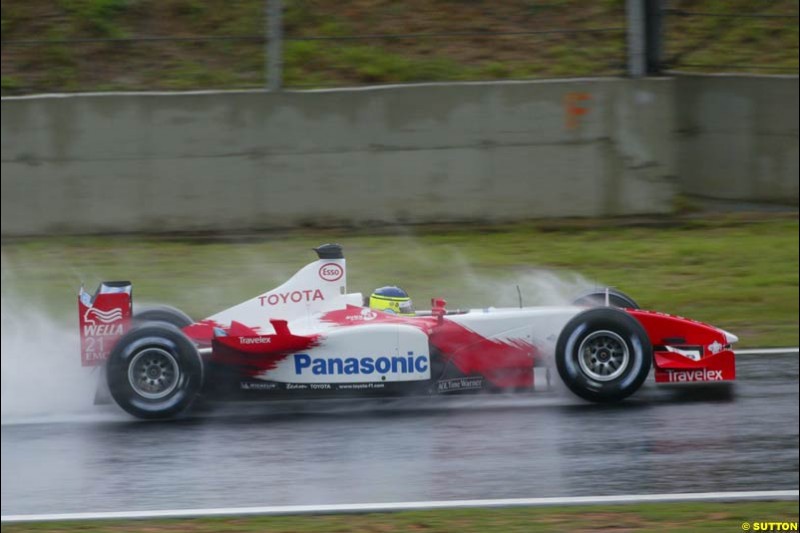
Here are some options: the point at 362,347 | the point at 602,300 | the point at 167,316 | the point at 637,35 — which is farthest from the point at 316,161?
the point at 637,35

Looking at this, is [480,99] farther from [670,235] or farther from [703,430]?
[703,430]

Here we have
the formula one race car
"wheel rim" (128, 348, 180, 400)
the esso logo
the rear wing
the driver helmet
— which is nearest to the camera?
the esso logo

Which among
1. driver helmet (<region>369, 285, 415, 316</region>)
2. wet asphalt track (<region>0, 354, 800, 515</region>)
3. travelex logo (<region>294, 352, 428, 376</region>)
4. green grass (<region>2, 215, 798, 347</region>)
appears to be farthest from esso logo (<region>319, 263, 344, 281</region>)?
wet asphalt track (<region>0, 354, 800, 515</region>)

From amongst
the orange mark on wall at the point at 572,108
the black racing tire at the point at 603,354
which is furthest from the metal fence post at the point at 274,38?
the orange mark on wall at the point at 572,108

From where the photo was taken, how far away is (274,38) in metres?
3.42

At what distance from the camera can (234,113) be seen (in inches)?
212

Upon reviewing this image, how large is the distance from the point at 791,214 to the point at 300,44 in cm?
788

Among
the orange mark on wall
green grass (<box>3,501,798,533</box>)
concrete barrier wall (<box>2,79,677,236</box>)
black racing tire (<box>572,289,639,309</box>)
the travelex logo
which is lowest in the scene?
green grass (<box>3,501,798,533</box>)

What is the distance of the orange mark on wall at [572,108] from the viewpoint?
630 cm

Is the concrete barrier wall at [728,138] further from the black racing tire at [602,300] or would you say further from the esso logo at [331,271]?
the esso logo at [331,271]

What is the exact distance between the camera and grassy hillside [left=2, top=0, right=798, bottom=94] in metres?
3.19

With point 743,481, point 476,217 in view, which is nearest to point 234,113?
point 476,217

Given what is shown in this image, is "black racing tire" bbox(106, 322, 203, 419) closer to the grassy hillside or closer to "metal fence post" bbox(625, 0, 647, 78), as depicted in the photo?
the grassy hillside

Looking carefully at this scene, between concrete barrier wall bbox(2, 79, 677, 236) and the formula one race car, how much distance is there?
2.11 feet
